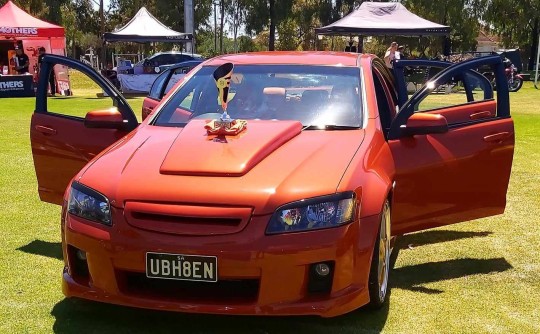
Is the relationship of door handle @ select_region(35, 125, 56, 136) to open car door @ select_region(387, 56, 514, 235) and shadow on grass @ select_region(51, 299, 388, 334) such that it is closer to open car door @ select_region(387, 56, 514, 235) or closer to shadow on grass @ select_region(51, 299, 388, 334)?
shadow on grass @ select_region(51, 299, 388, 334)

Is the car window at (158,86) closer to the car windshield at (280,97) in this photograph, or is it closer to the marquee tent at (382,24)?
the car windshield at (280,97)

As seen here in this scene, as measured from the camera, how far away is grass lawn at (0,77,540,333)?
11.2ft

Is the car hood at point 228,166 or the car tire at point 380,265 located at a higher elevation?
the car hood at point 228,166

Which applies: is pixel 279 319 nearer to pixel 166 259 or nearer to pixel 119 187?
pixel 166 259

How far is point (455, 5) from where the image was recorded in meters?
41.0

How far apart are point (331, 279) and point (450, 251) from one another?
84.7 inches

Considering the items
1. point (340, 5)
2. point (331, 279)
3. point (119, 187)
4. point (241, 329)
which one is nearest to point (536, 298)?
point (331, 279)

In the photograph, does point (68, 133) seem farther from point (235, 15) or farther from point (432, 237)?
point (235, 15)

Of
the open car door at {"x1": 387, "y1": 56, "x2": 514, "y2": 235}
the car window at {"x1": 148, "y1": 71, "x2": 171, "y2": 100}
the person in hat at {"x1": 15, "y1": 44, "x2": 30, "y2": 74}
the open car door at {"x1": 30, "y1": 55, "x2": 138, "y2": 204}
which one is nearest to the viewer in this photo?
the open car door at {"x1": 387, "y1": 56, "x2": 514, "y2": 235}

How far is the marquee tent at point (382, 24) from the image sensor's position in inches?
901

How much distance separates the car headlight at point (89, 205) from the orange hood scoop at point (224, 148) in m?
0.34

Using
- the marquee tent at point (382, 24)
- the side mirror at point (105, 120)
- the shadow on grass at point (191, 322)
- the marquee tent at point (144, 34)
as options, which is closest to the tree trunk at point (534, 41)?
the marquee tent at point (382, 24)

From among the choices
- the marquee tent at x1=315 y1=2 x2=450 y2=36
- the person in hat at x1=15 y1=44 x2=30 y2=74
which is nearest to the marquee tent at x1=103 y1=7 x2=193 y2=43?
the person in hat at x1=15 y1=44 x2=30 y2=74

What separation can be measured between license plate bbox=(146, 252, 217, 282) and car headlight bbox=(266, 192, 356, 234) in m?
0.33
